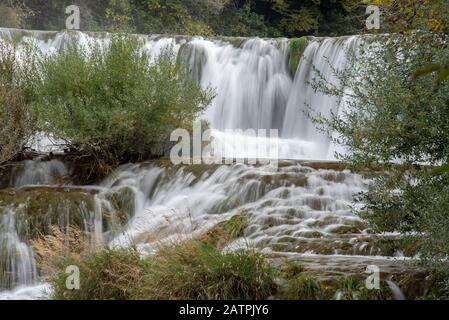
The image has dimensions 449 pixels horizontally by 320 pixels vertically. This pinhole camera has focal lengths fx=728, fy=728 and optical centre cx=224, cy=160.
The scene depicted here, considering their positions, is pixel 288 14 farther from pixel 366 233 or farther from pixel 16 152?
pixel 366 233

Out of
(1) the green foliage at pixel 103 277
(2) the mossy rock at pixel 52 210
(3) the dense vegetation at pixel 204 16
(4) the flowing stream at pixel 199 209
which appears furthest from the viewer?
(3) the dense vegetation at pixel 204 16

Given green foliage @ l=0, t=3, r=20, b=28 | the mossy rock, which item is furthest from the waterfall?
the mossy rock

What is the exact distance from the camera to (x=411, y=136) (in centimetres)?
866

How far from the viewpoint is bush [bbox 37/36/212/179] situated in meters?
14.8

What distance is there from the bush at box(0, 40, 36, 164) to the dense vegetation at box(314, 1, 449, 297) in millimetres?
7870

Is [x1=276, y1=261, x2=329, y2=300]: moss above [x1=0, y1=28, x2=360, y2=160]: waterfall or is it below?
below

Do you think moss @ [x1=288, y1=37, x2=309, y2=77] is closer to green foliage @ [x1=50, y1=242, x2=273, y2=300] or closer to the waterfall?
the waterfall

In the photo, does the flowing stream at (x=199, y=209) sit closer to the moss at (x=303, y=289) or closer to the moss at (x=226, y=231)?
the moss at (x=226, y=231)

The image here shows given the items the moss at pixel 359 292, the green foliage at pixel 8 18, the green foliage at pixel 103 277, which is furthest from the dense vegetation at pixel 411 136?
the green foliage at pixel 8 18

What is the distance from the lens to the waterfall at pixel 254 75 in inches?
811

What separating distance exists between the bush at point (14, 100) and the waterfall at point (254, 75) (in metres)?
4.59

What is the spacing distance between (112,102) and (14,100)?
206cm

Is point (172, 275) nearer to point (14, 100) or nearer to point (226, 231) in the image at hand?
point (226, 231)

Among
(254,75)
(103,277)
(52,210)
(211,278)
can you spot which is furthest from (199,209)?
(254,75)
